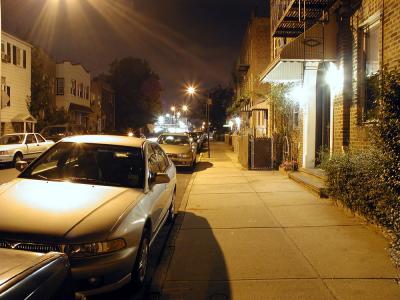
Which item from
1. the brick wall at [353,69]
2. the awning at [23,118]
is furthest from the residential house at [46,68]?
the brick wall at [353,69]

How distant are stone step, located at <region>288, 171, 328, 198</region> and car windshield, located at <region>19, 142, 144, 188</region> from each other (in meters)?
4.97

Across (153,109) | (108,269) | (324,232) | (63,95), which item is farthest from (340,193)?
(153,109)

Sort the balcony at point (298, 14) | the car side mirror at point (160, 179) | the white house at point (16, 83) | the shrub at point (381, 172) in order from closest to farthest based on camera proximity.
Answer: the shrub at point (381, 172)
the car side mirror at point (160, 179)
the balcony at point (298, 14)
the white house at point (16, 83)

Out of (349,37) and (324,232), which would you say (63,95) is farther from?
(324,232)

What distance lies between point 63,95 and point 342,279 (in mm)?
39908

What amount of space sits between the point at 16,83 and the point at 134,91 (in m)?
36.0

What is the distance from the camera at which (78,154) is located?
6.55 m

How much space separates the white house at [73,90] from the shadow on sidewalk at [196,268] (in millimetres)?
35960

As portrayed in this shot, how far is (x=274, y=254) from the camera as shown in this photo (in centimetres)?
630

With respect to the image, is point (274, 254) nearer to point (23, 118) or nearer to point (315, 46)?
point (315, 46)

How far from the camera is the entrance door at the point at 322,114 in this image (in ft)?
43.9

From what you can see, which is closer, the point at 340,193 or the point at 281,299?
the point at 281,299

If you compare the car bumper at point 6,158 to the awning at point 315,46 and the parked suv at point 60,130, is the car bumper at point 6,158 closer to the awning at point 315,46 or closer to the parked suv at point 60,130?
the parked suv at point 60,130

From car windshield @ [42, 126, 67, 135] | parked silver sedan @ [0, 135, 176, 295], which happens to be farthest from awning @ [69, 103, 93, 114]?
parked silver sedan @ [0, 135, 176, 295]
